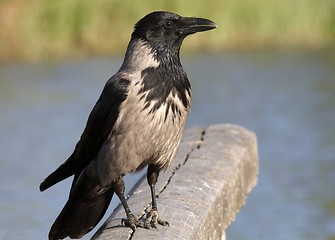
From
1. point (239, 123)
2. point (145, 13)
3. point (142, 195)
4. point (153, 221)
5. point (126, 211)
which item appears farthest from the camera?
point (145, 13)

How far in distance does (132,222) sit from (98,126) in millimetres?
792

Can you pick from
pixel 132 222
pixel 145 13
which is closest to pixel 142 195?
pixel 132 222

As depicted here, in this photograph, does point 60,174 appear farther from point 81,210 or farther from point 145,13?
point 145,13

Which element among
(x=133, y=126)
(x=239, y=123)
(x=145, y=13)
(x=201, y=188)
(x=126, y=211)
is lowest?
(x=126, y=211)

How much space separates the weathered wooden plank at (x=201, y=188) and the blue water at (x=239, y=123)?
66.7 inches

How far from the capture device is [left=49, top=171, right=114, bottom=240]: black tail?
5.26 meters

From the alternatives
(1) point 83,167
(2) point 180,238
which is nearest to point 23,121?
(1) point 83,167

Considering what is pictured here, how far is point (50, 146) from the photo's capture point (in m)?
11.3

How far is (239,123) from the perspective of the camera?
12.4 m

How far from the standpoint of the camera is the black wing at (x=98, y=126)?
5.15m

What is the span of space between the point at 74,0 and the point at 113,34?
1004mm

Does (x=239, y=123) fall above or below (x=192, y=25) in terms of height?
above

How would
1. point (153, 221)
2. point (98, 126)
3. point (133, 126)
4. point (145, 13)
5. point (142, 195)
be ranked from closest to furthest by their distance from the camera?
point (153, 221) → point (133, 126) → point (98, 126) → point (142, 195) → point (145, 13)

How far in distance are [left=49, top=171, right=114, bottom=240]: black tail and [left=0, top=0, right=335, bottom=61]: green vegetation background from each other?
13.4m
